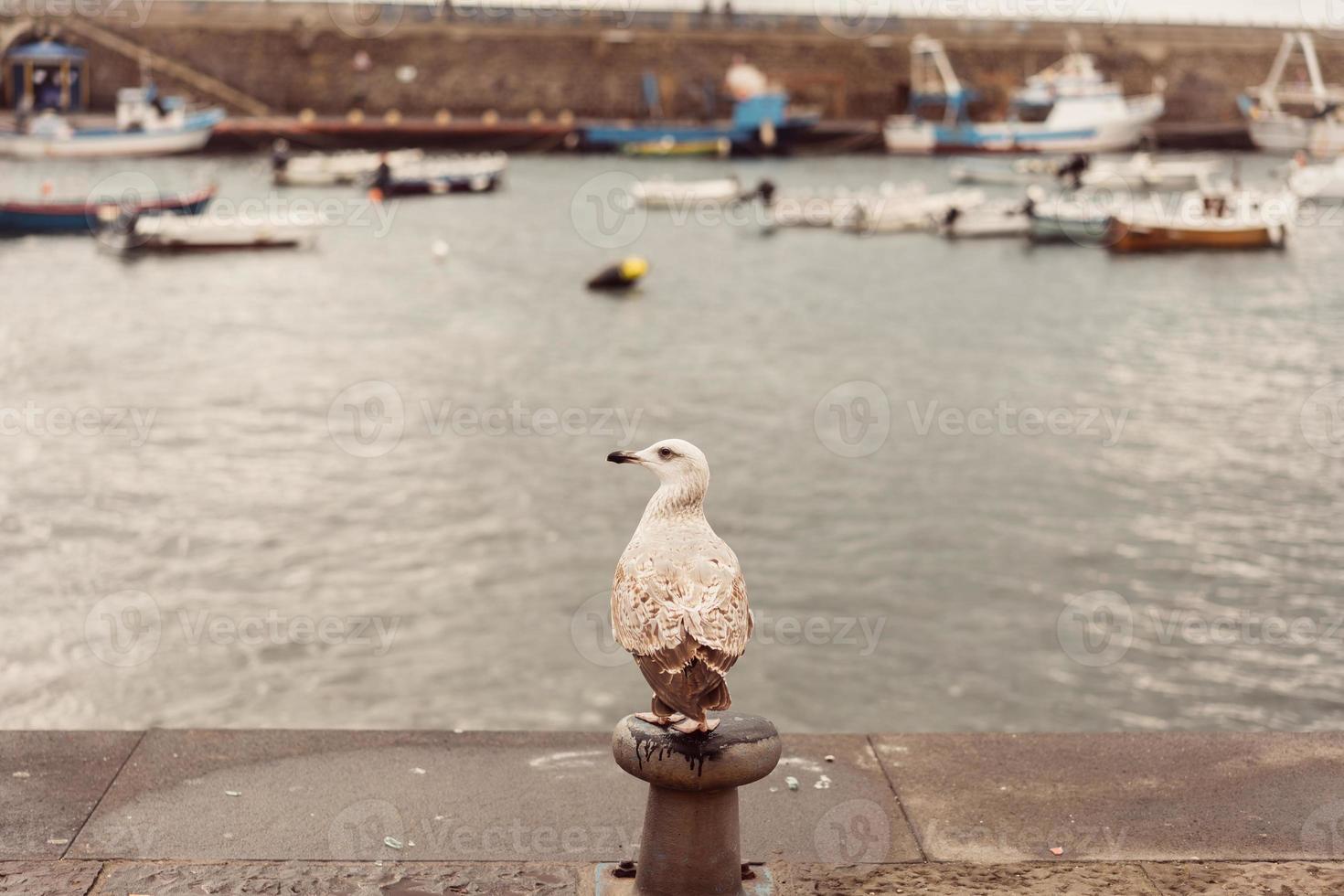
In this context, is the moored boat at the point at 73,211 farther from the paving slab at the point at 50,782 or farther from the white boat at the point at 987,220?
the paving slab at the point at 50,782

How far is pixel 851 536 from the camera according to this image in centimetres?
1758

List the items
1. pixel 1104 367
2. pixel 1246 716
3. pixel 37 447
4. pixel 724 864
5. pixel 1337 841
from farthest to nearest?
1. pixel 1104 367
2. pixel 37 447
3. pixel 1246 716
4. pixel 1337 841
5. pixel 724 864

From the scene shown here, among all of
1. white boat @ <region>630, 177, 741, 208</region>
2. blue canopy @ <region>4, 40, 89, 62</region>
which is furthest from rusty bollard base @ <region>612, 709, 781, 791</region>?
blue canopy @ <region>4, 40, 89, 62</region>

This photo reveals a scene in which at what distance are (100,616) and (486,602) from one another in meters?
3.66

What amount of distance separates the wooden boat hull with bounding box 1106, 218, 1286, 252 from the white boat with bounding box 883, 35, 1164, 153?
27.5 meters

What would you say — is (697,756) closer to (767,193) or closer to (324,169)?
(767,193)

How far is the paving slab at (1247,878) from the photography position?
4441mm

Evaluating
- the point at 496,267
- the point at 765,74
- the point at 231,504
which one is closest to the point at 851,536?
the point at 231,504

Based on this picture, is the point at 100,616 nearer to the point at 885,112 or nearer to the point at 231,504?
the point at 231,504

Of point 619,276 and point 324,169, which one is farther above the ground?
point 324,169

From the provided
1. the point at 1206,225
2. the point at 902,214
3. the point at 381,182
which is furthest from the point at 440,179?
the point at 1206,225

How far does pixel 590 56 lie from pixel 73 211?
35.2 meters

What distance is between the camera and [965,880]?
14.9ft

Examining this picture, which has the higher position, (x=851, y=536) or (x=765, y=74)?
(x=765, y=74)
